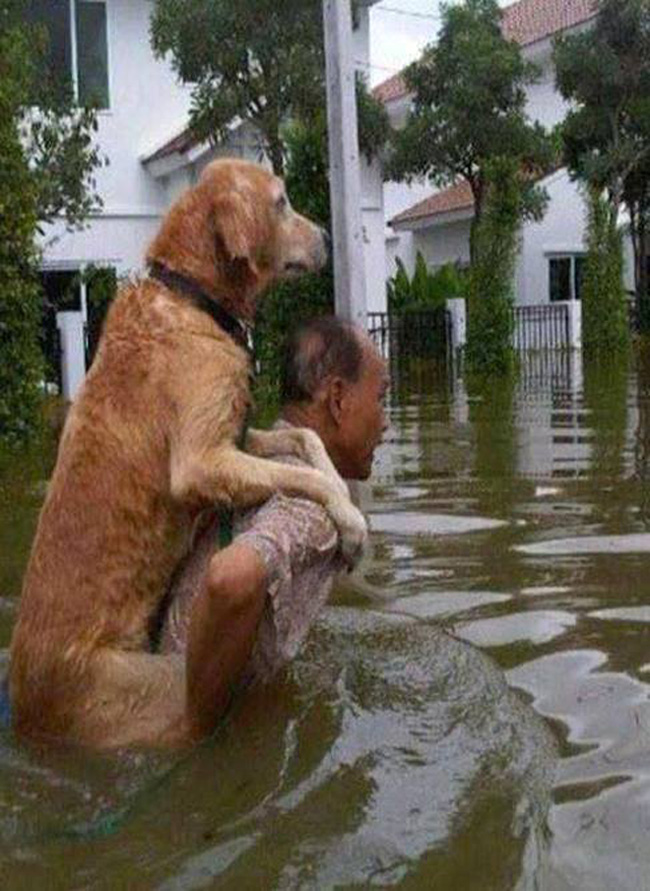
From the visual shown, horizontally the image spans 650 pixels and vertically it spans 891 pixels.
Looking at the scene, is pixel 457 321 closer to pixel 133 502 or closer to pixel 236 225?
pixel 236 225

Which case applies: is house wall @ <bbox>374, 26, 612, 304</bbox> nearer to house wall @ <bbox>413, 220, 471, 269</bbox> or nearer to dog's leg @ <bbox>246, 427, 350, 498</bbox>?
house wall @ <bbox>413, 220, 471, 269</bbox>

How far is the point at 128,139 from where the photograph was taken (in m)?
27.9

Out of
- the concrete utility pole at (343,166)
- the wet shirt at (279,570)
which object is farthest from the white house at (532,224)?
the wet shirt at (279,570)

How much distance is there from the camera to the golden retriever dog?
13.7ft

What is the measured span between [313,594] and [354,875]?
1044 mm

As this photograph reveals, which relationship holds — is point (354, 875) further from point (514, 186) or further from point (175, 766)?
point (514, 186)

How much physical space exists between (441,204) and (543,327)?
11.0m

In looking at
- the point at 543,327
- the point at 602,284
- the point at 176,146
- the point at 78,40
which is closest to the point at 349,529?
the point at 176,146

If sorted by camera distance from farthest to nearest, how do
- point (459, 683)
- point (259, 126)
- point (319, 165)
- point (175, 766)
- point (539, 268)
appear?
point (539, 268) < point (259, 126) < point (319, 165) < point (459, 683) < point (175, 766)

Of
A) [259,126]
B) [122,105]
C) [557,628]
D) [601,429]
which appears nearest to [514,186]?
[259,126]

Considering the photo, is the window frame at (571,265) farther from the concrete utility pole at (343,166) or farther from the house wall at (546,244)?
the concrete utility pole at (343,166)

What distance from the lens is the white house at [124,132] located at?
26.5 m

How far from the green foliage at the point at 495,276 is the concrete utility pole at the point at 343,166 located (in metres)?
12.1

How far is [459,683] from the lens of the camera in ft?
16.7
